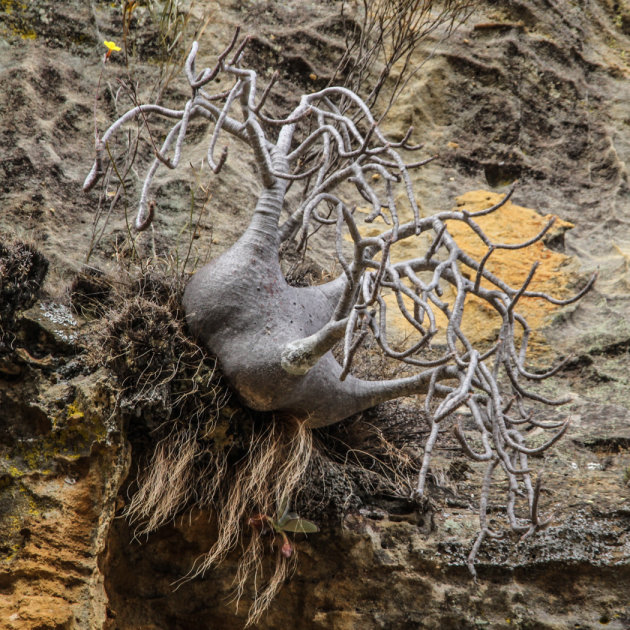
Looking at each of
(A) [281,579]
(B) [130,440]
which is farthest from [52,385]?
(A) [281,579]

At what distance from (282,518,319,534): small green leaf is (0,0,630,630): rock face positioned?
0.16 metres

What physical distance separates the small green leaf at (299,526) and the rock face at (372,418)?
0.16 meters

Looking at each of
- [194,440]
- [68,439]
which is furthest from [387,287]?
[68,439]

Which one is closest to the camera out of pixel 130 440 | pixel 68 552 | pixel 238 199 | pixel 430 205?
pixel 68 552

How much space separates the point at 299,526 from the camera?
221 centimetres

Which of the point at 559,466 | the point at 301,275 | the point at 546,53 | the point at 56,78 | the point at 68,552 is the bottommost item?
the point at 68,552

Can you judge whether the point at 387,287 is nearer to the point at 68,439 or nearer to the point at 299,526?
the point at 299,526

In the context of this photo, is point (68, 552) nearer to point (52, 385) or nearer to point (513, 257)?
point (52, 385)

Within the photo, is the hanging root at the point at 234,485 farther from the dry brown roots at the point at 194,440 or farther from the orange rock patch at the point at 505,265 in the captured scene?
the orange rock patch at the point at 505,265

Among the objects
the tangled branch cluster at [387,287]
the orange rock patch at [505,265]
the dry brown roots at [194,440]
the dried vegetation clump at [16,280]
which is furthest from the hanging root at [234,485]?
the orange rock patch at [505,265]

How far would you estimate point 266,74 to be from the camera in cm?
416

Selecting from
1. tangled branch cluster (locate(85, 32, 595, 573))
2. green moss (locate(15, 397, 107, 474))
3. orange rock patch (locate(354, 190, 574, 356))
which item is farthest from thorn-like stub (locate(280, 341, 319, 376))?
orange rock patch (locate(354, 190, 574, 356))

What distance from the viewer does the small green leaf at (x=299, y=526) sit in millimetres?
2209

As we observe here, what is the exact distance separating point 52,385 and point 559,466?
207 cm
